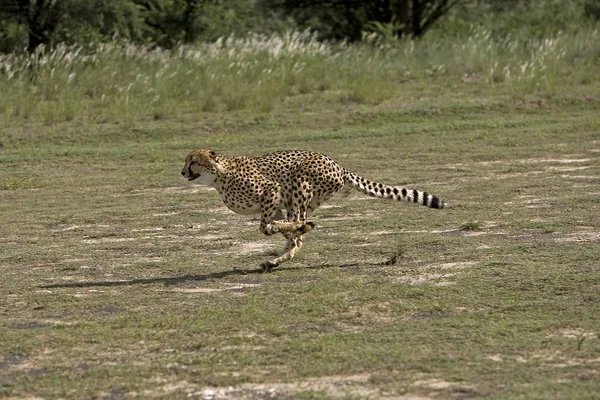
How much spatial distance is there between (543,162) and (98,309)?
7752mm

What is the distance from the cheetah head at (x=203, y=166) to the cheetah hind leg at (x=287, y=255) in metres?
0.74

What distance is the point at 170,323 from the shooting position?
7.73 metres

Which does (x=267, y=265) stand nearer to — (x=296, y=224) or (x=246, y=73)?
(x=296, y=224)

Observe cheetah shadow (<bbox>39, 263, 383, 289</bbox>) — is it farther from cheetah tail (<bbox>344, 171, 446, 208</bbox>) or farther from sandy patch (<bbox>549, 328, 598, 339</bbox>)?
sandy patch (<bbox>549, 328, 598, 339</bbox>)

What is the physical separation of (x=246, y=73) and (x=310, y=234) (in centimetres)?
1007

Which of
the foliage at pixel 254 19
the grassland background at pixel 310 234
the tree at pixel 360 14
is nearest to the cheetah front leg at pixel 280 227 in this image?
the grassland background at pixel 310 234

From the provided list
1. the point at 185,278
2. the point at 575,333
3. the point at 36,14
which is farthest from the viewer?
the point at 36,14

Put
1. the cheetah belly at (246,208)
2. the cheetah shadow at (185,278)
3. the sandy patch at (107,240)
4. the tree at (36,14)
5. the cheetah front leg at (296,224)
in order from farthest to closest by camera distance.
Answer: the tree at (36,14), the sandy patch at (107,240), the cheetah belly at (246,208), the cheetah front leg at (296,224), the cheetah shadow at (185,278)

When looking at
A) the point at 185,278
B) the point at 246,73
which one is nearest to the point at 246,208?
the point at 185,278

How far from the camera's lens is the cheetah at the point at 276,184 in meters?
9.62

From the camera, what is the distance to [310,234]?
11.1m

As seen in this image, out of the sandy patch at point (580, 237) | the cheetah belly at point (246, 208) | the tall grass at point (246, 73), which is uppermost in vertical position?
the tall grass at point (246, 73)

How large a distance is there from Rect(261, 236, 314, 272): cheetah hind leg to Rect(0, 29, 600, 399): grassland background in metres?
0.15

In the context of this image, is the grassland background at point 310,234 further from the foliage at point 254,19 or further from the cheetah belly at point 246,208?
the foliage at point 254,19
